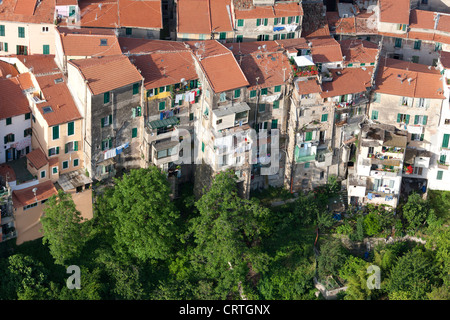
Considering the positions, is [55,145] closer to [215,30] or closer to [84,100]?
[84,100]

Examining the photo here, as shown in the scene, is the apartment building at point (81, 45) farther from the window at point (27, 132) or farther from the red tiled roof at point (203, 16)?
the red tiled roof at point (203, 16)

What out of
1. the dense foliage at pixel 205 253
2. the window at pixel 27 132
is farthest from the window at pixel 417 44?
the window at pixel 27 132

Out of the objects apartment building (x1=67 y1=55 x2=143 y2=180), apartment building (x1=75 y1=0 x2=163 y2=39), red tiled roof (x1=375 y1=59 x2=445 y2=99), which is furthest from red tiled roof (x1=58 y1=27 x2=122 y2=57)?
red tiled roof (x1=375 y1=59 x2=445 y2=99)

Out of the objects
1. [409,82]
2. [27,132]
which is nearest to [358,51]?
[409,82]

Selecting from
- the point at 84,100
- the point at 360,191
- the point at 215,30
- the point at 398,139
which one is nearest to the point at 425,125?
the point at 398,139

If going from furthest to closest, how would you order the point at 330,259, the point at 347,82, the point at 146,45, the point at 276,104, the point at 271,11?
the point at 271,11 → the point at 347,82 → the point at 146,45 → the point at 276,104 → the point at 330,259

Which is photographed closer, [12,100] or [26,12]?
[12,100]

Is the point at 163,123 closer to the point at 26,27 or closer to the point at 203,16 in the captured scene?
the point at 203,16
